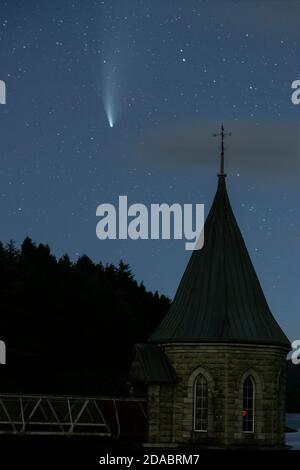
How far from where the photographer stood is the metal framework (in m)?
43.8

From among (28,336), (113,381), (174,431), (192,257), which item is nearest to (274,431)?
(174,431)

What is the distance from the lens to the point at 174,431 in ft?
147

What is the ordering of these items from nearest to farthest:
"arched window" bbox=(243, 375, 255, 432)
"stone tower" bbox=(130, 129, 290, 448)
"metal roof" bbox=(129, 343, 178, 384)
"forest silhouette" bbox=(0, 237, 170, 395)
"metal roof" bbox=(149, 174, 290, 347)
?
"stone tower" bbox=(130, 129, 290, 448), "arched window" bbox=(243, 375, 255, 432), "metal roof" bbox=(129, 343, 178, 384), "metal roof" bbox=(149, 174, 290, 347), "forest silhouette" bbox=(0, 237, 170, 395)

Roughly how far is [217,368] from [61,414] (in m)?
7.00

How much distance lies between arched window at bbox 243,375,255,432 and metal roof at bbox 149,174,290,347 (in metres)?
1.93

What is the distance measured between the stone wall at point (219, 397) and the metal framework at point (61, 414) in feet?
4.26

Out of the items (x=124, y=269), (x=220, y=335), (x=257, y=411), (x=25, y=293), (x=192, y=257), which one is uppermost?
(x=124, y=269)

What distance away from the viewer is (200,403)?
44.6 metres

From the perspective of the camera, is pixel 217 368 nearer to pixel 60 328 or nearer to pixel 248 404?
pixel 248 404

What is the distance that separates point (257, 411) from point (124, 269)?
263ft

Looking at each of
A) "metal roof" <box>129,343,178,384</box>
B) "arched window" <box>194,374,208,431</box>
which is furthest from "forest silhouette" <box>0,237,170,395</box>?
"arched window" <box>194,374,208,431</box>

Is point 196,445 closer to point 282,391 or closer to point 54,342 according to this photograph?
point 282,391

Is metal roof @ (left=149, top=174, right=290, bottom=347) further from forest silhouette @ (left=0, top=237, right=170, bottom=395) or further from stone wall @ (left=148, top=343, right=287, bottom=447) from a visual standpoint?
forest silhouette @ (left=0, top=237, right=170, bottom=395)

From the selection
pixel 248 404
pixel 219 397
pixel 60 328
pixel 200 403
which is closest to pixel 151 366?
pixel 200 403
